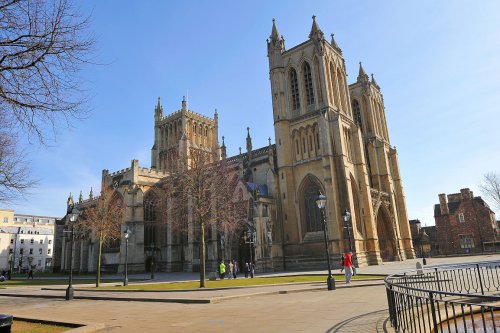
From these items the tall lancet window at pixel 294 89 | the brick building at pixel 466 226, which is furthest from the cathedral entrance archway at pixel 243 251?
the brick building at pixel 466 226

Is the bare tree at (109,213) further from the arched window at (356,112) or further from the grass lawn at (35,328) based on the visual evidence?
the arched window at (356,112)

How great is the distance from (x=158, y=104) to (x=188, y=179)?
2059 inches

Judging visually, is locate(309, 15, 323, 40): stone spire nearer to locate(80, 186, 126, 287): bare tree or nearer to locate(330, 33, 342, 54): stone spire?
locate(330, 33, 342, 54): stone spire

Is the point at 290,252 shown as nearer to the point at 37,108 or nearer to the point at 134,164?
the point at 134,164

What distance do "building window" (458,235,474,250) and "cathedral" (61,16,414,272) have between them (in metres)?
17.0

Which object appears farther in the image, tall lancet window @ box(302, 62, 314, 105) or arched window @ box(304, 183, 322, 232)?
tall lancet window @ box(302, 62, 314, 105)

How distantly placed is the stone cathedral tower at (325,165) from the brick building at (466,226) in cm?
1674

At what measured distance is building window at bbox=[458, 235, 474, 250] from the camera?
189 ft

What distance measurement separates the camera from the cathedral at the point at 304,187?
3694 centimetres

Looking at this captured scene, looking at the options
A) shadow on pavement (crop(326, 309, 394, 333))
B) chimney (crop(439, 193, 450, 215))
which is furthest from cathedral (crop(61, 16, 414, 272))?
shadow on pavement (crop(326, 309, 394, 333))

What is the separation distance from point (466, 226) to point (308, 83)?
3692 centimetres

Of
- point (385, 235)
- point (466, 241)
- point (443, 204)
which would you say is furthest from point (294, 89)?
point (466, 241)

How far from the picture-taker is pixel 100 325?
31.9 feet

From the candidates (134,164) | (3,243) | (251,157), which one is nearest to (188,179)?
(251,157)
